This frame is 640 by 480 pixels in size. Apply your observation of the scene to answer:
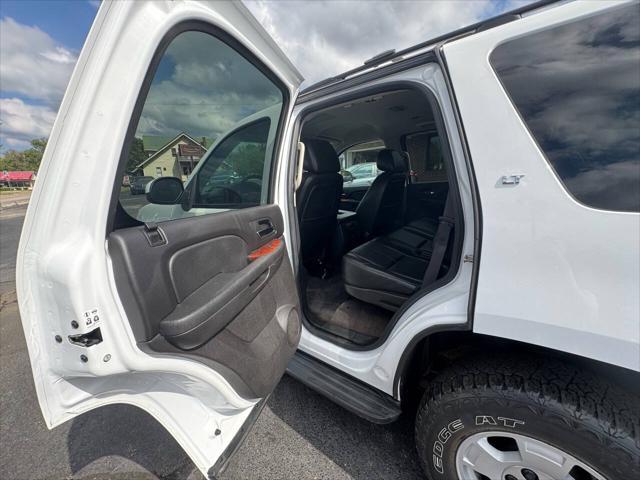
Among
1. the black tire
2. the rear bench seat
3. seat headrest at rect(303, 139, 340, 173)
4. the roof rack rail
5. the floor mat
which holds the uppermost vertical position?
the roof rack rail

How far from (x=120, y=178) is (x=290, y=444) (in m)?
1.60

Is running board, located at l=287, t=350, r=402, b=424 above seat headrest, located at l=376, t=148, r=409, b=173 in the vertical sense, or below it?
below

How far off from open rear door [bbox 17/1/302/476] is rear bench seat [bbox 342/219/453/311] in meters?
0.60

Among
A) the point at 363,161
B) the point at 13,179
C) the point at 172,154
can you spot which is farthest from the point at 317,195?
the point at 13,179

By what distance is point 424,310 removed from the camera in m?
1.18

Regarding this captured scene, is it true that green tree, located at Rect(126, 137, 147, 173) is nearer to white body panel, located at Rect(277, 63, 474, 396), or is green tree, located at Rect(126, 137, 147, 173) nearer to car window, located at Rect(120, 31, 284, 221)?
car window, located at Rect(120, 31, 284, 221)

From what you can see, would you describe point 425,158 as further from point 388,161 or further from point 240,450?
point 240,450

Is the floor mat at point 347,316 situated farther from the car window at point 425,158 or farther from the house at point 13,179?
the house at point 13,179

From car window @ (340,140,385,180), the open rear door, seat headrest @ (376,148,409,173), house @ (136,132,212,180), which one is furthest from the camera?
car window @ (340,140,385,180)

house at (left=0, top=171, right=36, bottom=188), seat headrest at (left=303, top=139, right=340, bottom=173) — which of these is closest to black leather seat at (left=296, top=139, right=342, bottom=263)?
seat headrest at (left=303, top=139, right=340, bottom=173)

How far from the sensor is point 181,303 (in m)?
0.97

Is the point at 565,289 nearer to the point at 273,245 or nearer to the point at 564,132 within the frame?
the point at 564,132

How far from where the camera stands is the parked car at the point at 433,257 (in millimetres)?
739

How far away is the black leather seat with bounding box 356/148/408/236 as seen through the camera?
9.78 feet
